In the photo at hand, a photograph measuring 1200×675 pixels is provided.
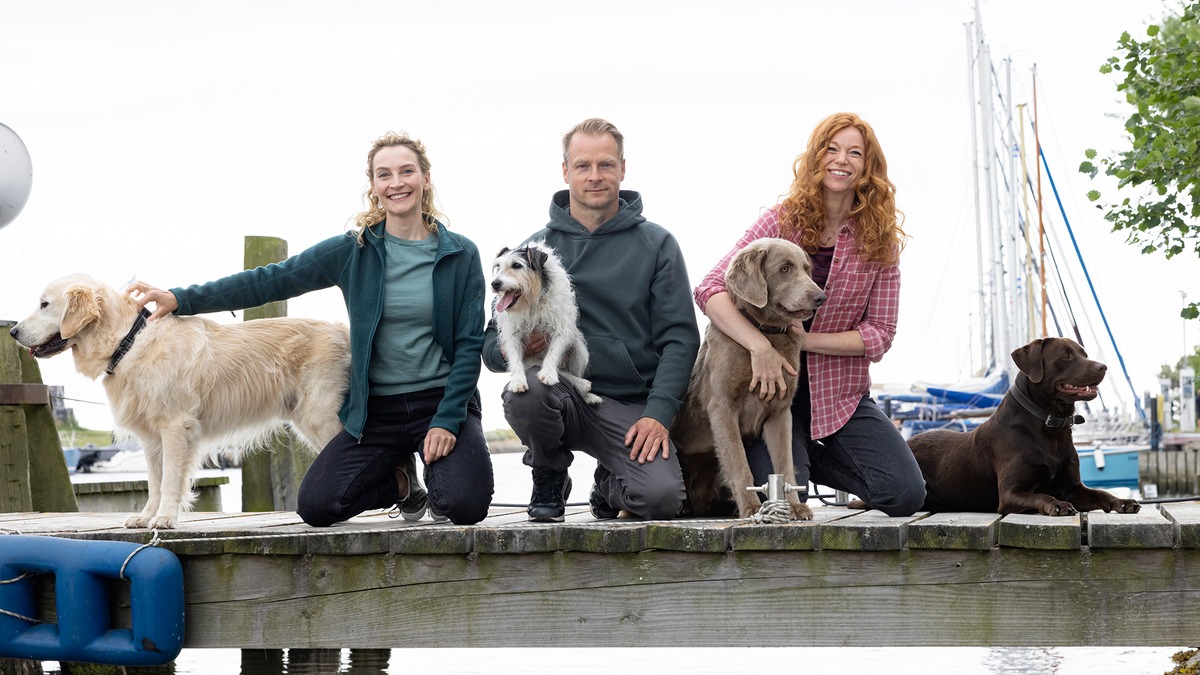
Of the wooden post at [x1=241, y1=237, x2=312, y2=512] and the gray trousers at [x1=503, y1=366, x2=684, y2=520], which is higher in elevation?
the gray trousers at [x1=503, y1=366, x2=684, y2=520]

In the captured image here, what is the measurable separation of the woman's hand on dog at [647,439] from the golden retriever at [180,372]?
1.30 m

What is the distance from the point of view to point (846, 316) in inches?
207

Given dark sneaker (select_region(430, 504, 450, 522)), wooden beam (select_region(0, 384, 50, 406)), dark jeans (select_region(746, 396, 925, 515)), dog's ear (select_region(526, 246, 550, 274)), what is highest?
dog's ear (select_region(526, 246, 550, 274))

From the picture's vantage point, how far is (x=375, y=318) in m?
4.98

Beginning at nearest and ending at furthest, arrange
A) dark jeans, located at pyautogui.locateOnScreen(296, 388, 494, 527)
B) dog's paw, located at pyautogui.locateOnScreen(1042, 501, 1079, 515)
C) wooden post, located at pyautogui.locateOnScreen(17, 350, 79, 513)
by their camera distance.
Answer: dog's paw, located at pyautogui.locateOnScreen(1042, 501, 1079, 515) → dark jeans, located at pyautogui.locateOnScreen(296, 388, 494, 527) → wooden post, located at pyautogui.locateOnScreen(17, 350, 79, 513)

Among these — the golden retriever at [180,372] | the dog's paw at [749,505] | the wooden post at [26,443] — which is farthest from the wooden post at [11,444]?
the dog's paw at [749,505]

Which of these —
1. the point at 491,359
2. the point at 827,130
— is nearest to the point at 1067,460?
the point at 827,130

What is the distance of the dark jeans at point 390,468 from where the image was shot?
488cm

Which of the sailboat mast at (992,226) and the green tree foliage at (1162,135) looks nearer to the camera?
the green tree foliage at (1162,135)

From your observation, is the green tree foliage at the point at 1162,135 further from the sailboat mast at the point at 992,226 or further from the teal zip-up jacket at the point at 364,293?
the sailboat mast at the point at 992,226

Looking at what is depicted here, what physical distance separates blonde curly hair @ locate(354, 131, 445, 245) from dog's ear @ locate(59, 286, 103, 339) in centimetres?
110

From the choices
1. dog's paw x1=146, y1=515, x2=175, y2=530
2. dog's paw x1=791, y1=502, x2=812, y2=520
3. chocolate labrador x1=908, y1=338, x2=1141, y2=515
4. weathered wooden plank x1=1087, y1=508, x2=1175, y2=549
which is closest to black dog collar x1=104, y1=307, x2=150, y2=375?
dog's paw x1=146, y1=515, x2=175, y2=530

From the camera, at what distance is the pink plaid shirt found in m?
5.16

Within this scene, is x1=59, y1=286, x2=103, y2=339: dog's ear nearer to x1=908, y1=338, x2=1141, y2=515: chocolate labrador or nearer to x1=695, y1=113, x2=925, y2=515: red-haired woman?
x1=695, y1=113, x2=925, y2=515: red-haired woman
